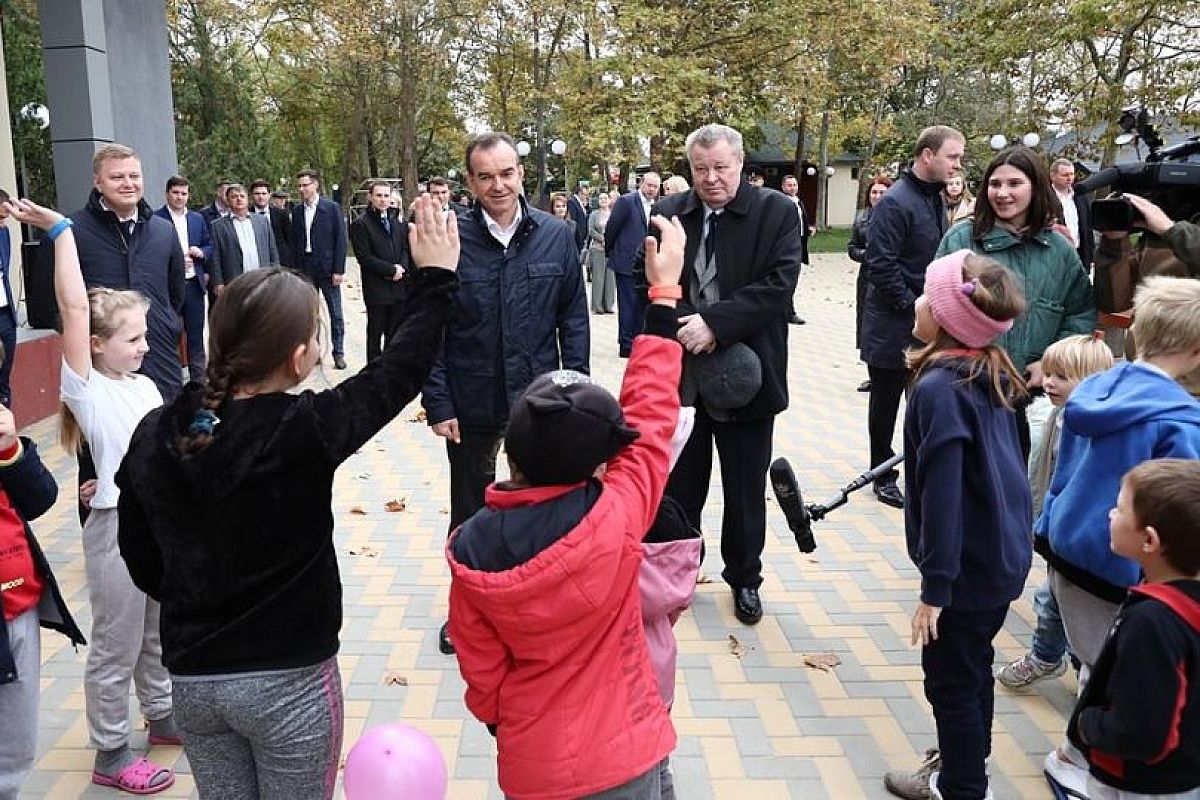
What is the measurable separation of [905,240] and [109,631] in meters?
4.39

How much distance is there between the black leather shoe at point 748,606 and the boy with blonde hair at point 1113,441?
5.32 ft

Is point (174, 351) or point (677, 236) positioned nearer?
point (677, 236)

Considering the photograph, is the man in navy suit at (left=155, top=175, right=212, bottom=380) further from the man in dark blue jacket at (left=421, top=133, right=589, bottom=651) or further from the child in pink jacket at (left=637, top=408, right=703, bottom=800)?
the child in pink jacket at (left=637, top=408, right=703, bottom=800)

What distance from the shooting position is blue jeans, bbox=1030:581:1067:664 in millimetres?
3760

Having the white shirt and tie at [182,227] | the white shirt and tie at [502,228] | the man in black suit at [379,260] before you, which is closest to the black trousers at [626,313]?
the man in black suit at [379,260]

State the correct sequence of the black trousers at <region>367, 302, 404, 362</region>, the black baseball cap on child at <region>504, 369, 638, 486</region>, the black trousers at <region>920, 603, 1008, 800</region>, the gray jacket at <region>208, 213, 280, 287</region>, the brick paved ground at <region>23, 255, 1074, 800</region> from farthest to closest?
1. the black trousers at <region>367, 302, 404, 362</region>
2. the gray jacket at <region>208, 213, 280, 287</region>
3. the brick paved ground at <region>23, 255, 1074, 800</region>
4. the black trousers at <region>920, 603, 1008, 800</region>
5. the black baseball cap on child at <region>504, 369, 638, 486</region>

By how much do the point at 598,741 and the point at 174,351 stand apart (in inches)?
186

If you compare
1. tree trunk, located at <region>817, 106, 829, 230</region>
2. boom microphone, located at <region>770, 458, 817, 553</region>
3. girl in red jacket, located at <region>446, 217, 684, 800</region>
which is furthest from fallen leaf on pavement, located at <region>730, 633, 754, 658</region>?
tree trunk, located at <region>817, 106, 829, 230</region>

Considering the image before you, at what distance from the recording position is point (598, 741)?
82.0 inches

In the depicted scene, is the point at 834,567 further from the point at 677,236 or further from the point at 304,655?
the point at 304,655

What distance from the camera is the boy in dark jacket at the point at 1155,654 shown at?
212cm

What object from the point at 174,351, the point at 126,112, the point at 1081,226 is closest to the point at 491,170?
the point at 174,351

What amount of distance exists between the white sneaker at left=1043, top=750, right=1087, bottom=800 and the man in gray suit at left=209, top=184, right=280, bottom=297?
8.18 metres

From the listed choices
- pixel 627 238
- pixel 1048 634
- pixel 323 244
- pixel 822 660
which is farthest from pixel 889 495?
pixel 323 244
